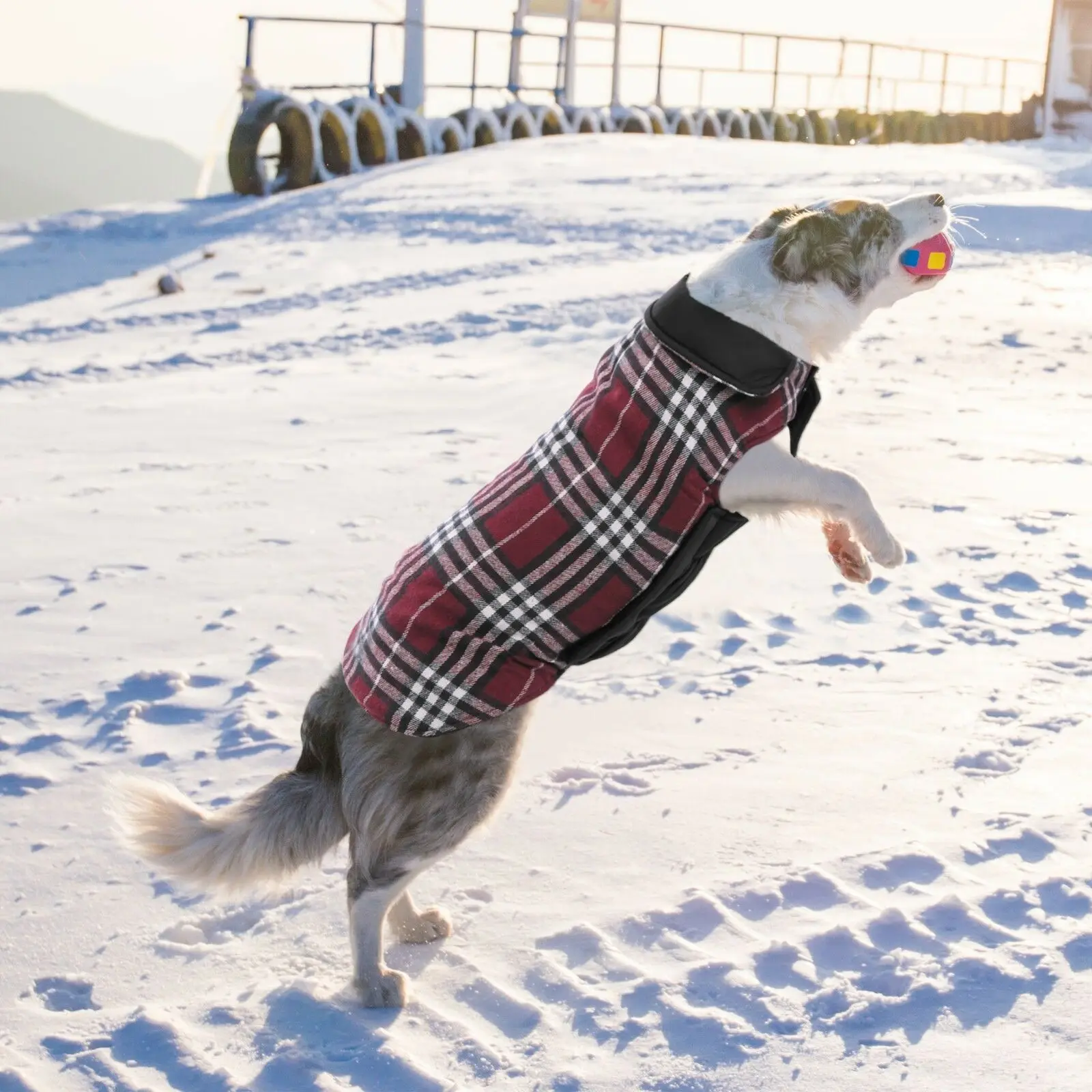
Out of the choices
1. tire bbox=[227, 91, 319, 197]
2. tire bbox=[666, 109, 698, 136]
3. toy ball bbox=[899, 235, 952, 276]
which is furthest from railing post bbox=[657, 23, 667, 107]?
toy ball bbox=[899, 235, 952, 276]

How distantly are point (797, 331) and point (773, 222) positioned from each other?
1.08 ft

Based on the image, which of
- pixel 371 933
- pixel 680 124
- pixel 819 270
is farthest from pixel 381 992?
pixel 680 124

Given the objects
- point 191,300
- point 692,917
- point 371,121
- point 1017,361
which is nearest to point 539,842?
point 692,917

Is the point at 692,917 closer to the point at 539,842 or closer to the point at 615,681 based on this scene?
the point at 539,842

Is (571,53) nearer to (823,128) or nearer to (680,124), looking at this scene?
(680,124)

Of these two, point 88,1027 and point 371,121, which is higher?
point 371,121

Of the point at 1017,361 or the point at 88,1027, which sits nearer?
the point at 88,1027

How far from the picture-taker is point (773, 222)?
2.90m

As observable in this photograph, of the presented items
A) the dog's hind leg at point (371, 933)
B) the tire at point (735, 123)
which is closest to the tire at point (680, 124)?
the tire at point (735, 123)

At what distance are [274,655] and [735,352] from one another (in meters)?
2.25

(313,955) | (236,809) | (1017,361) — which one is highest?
(1017,361)

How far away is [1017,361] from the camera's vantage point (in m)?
8.03

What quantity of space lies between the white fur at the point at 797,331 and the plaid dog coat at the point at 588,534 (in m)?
0.06

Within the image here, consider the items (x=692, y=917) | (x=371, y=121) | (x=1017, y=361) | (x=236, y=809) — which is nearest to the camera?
(x=236, y=809)
